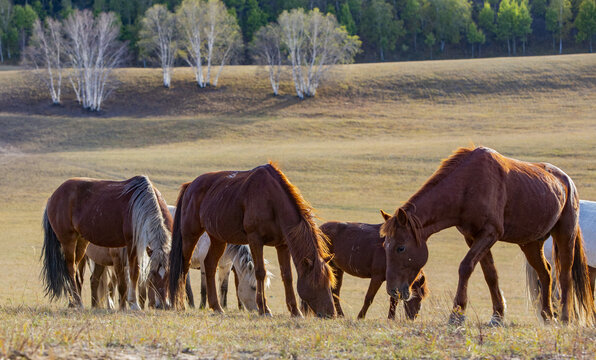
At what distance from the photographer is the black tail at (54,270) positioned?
34.9ft

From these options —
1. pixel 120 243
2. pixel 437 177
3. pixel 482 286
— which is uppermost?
pixel 437 177

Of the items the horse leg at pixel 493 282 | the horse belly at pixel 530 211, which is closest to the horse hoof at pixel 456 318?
the horse leg at pixel 493 282

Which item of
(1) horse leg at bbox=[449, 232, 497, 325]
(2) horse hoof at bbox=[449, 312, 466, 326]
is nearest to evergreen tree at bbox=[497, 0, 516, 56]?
(1) horse leg at bbox=[449, 232, 497, 325]

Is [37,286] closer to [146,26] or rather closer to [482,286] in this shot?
[482,286]

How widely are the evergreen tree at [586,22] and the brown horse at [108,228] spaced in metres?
96.2

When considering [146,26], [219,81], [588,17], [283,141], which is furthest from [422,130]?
[588,17]

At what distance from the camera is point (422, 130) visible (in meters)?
48.8

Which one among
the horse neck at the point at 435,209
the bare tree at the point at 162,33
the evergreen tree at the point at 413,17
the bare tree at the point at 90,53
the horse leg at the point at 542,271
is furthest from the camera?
the evergreen tree at the point at 413,17

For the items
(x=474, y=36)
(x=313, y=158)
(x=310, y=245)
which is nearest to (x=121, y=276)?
(x=310, y=245)

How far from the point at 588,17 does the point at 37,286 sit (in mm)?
94050

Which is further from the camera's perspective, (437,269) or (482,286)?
(437,269)

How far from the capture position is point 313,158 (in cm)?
3759

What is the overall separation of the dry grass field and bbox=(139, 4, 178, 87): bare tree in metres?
2.35

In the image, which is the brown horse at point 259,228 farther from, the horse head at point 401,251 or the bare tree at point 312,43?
the bare tree at point 312,43
